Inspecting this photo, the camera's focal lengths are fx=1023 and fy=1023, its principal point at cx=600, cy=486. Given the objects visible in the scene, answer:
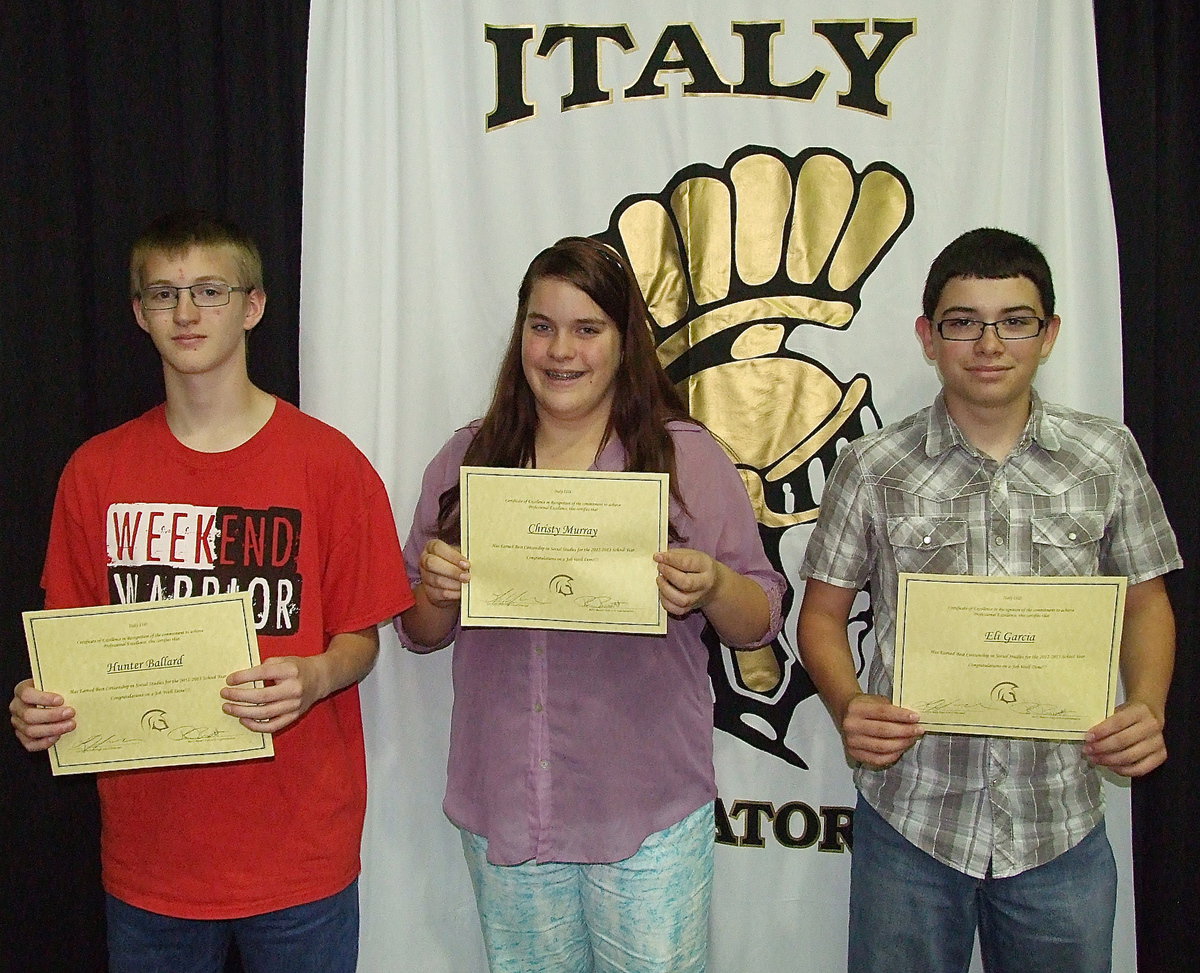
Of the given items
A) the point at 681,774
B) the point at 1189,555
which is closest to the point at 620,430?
the point at 681,774

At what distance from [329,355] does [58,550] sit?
0.86m

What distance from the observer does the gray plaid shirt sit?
1.95 meters

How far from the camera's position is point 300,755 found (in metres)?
2.03

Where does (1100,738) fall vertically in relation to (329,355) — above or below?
below

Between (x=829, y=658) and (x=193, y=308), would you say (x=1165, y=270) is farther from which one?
(x=193, y=308)

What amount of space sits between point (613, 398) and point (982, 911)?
1266 mm

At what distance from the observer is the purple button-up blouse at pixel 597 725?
1.99 metres

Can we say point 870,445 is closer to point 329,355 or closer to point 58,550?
point 329,355

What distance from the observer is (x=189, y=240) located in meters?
2.03

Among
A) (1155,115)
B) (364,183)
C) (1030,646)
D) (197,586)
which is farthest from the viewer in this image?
(364,183)

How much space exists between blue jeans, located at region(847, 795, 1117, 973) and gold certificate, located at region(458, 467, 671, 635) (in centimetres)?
69

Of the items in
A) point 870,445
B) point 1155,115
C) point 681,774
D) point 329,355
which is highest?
point 1155,115

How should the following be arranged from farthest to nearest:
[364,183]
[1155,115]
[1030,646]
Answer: [364,183] < [1155,115] < [1030,646]
